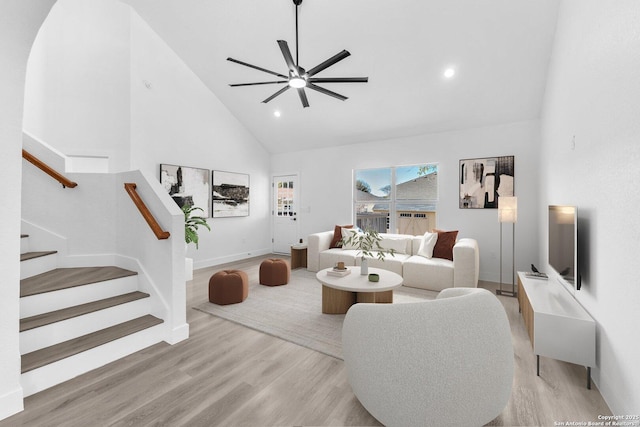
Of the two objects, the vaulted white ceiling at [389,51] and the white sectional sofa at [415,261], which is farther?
the white sectional sofa at [415,261]

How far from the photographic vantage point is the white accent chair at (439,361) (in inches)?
53.6

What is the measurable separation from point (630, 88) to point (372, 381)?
6.72 feet

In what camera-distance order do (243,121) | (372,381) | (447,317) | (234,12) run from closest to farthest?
1. (447,317)
2. (372,381)
3. (234,12)
4. (243,121)

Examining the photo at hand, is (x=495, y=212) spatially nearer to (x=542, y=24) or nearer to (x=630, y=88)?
(x=542, y=24)

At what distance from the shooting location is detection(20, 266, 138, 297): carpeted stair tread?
7.39ft

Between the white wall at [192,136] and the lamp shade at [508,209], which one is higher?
the white wall at [192,136]

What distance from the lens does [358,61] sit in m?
4.04

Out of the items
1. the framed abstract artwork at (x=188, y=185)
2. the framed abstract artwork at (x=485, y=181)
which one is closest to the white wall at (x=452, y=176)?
the framed abstract artwork at (x=485, y=181)

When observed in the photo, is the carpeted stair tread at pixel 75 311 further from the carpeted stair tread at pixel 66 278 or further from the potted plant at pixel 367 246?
the potted plant at pixel 367 246

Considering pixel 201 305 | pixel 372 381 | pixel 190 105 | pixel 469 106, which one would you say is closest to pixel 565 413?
pixel 372 381

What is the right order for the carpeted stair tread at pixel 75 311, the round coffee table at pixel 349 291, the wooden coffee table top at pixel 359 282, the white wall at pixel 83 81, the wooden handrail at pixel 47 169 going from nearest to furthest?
1. the carpeted stair tread at pixel 75 311
2. the wooden handrail at pixel 47 169
3. the wooden coffee table top at pixel 359 282
4. the round coffee table at pixel 349 291
5. the white wall at pixel 83 81

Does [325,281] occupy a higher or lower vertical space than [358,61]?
lower

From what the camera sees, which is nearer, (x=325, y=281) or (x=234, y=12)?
(x=325, y=281)

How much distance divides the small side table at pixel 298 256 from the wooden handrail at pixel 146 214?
3.14 meters
